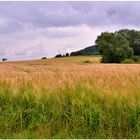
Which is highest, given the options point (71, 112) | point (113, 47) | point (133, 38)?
point (133, 38)

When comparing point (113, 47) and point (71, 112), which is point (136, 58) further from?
point (71, 112)

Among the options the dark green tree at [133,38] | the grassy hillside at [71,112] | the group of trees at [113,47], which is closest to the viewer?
the grassy hillside at [71,112]

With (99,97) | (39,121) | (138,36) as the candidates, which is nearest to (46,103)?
(39,121)

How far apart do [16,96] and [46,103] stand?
2.41 feet

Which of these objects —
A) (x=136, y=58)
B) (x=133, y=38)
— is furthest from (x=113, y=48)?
(x=133, y=38)

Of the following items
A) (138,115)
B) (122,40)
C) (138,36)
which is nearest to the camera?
(138,115)

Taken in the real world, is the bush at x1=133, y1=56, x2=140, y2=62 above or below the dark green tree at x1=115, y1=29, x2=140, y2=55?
below

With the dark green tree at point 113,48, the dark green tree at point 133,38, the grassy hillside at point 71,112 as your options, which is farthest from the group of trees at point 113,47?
the grassy hillside at point 71,112

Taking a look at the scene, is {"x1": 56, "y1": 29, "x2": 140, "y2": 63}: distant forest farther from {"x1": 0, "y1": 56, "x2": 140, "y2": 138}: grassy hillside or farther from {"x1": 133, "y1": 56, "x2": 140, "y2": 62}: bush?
{"x1": 0, "y1": 56, "x2": 140, "y2": 138}: grassy hillside

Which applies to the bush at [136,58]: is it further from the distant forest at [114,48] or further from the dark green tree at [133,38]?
the dark green tree at [133,38]

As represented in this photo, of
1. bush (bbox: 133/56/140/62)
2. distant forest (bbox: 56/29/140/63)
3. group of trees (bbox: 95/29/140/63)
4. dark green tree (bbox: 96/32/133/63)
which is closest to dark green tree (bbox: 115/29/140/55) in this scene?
distant forest (bbox: 56/29/140/63)

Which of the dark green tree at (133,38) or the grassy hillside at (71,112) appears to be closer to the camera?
the grassy hillside at (71,112)

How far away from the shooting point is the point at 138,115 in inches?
272

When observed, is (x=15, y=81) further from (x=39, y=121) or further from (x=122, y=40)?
(x=122, y=40)
